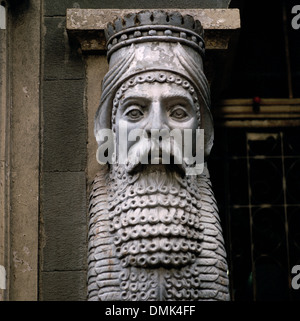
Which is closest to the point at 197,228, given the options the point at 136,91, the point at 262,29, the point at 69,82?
the point at 136,91

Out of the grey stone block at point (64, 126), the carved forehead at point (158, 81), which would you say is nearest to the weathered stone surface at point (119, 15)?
the grey stone block at point (64, 126)

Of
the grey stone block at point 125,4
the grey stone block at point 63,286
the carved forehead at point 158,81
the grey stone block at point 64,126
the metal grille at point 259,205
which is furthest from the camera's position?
the metal grille at point 259,205

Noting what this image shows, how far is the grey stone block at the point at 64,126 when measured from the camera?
5.12 metres

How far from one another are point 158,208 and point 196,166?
1.42ft

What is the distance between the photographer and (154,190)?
180 inches

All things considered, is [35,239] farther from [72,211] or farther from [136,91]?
[136,91]

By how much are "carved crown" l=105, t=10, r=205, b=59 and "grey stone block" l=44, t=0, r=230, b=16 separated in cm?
59

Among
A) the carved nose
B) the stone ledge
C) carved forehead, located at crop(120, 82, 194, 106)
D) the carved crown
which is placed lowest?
the carved nose

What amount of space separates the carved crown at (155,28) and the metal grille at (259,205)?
4.13 feet

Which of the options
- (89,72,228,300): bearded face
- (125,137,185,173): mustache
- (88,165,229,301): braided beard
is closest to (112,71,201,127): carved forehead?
(89,72,228,300): bearded face

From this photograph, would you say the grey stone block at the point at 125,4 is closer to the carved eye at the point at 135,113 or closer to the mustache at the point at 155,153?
the carved eye at the point at 135,113

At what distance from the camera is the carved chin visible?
14.5 ft

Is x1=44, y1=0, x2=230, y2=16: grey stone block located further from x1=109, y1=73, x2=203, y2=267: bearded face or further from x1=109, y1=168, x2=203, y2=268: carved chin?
x1=109, y1=168, x2=203, y2=268: carved chin

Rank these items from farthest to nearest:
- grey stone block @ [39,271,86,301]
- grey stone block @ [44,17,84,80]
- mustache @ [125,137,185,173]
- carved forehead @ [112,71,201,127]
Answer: grey stone block @ [44,17,84,80] → grey stone block @ [39,271,86,301] → carved forehead @ [112,71,201,127] → mustache @ [125,137,185,173]
